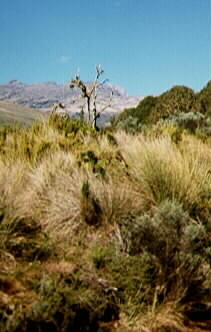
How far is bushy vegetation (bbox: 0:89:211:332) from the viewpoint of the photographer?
3521 millimetres

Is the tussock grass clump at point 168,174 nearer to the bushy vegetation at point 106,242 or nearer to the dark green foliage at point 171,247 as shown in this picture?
the bushy vegetation at point 106,242

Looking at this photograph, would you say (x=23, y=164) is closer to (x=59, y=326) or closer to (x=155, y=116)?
(x=59, y=326)

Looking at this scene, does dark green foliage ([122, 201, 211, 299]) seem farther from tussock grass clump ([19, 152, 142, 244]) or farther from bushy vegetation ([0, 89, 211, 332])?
tussock grass clump ([19, 152, 142, 244])

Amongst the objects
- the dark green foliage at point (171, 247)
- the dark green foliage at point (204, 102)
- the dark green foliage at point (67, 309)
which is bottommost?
the dark green foliage at point (67, 309)

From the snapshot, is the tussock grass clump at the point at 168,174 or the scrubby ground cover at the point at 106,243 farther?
the tussock grass clump at the point at 168,174

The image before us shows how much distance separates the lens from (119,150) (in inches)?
274

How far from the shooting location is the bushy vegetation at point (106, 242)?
3521 millimetres

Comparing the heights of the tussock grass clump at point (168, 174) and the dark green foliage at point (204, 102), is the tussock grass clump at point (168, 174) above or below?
below

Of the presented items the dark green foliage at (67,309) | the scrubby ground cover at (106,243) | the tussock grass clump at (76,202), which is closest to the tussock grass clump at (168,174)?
the scrubby ground cover at (106,243)

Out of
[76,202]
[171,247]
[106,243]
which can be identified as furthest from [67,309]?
[76,202]

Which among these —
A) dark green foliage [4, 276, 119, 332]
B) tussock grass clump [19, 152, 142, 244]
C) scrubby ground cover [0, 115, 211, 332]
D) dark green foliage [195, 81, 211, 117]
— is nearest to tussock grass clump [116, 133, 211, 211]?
scrubby ground cover [0, 115, 211, 332]

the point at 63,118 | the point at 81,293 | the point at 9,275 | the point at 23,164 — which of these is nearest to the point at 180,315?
the point at 81,293

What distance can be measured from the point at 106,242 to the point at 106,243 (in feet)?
0.07

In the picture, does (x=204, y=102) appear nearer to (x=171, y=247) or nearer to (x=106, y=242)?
(x=106, y=242)
